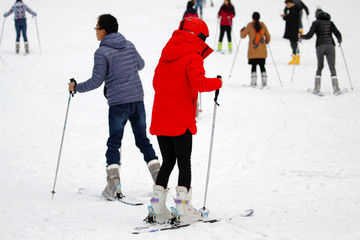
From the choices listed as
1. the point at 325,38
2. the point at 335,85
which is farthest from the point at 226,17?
the point at 335,85

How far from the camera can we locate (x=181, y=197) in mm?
3674

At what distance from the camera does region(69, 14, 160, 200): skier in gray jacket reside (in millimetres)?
4254

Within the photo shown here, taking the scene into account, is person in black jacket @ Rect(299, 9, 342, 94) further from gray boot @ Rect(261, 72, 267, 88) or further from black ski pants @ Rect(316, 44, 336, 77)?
gray boot @ Rect(261, 72, 267, 88)

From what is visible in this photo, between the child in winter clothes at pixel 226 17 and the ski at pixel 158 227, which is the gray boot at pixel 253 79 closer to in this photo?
the child in winter clothes at pixel 226 17

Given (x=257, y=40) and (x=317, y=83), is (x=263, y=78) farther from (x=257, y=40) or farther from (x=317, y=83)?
(x=317, y=83)

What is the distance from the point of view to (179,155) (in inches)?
144

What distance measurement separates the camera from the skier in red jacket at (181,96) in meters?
3.53

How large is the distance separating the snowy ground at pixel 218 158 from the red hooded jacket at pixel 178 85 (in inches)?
33.1

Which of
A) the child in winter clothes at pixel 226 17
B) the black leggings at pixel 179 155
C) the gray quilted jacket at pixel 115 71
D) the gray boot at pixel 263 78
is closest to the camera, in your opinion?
the black leggings at pixel 179 155

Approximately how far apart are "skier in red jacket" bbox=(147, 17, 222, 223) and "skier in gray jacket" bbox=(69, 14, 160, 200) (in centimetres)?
67

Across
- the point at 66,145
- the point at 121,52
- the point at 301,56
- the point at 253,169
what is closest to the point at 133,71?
the point at 121,52

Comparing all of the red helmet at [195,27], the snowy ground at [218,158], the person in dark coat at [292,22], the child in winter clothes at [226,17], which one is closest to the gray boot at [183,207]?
the snowy ground at [218,158]

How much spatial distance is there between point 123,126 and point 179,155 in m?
0.99

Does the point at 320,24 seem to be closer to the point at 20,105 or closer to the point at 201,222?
the point at 20,105
